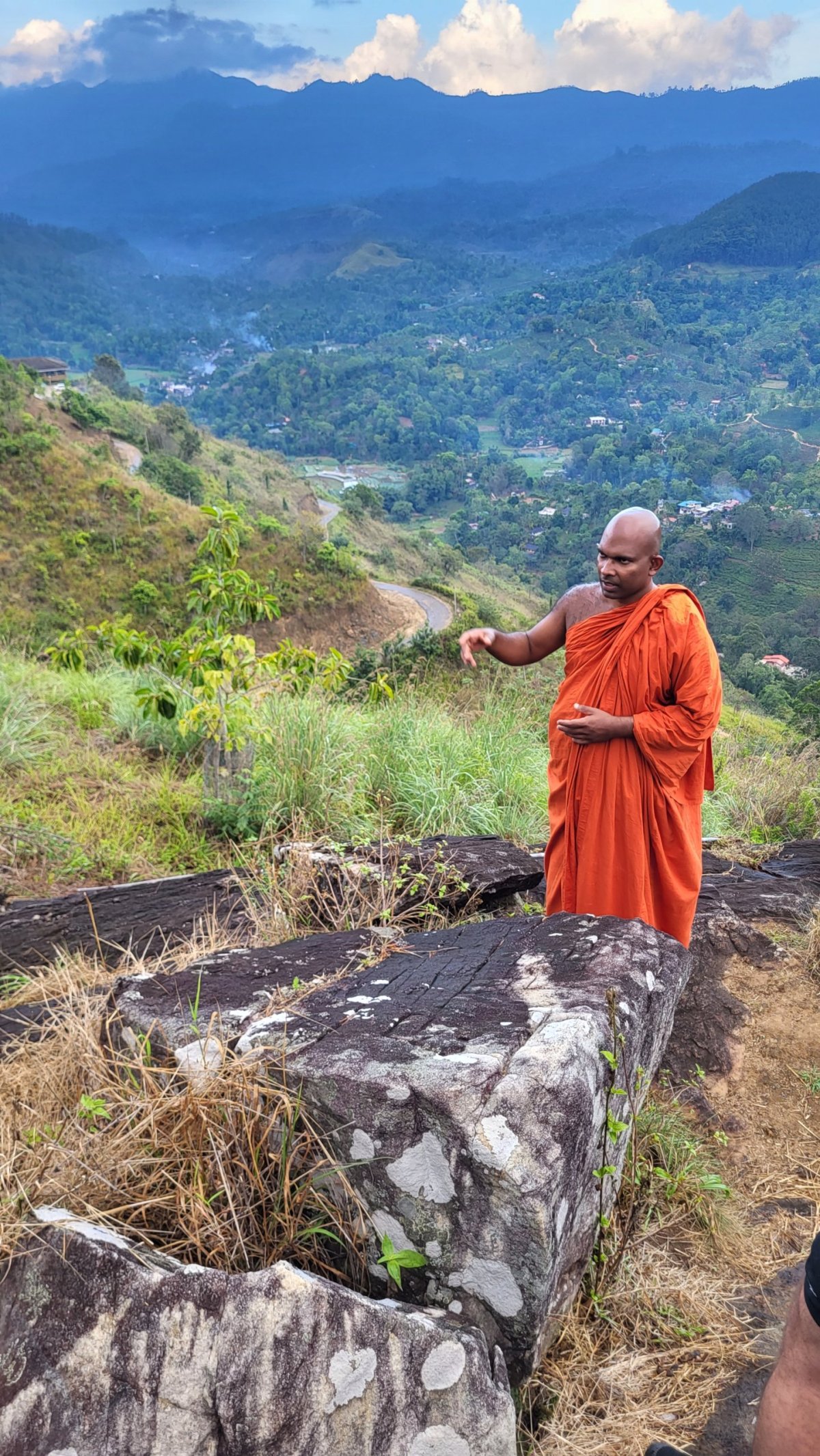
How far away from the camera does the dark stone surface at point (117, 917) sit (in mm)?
3484

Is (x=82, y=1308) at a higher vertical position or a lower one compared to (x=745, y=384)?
lower

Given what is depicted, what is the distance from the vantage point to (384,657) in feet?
77.4

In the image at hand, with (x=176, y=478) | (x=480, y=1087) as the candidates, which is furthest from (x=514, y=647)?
(x=176, y=478)

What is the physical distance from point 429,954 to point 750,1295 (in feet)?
3.60

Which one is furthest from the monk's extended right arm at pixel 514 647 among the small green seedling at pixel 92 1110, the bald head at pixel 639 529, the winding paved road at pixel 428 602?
the winding paved road at pixel 428 602

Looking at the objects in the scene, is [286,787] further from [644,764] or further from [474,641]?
[644,764]

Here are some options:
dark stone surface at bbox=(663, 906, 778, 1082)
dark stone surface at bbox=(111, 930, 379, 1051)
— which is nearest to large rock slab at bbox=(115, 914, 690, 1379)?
dark stone surface at bbox=(111, 930, 379, 1051)

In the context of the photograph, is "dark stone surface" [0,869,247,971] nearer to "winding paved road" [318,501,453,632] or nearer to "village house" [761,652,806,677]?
"winding paved road" [318,501,453,632]

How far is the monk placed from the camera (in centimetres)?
308

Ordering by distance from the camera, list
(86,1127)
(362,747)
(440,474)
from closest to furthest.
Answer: (86,1127) → (362,747) → (440,474)

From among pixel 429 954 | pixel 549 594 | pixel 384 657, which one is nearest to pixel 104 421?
pixel 549 594

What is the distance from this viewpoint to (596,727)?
3.09m

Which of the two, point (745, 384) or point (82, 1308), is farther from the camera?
point (745, 384)

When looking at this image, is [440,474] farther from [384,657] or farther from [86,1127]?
[86,1127]
